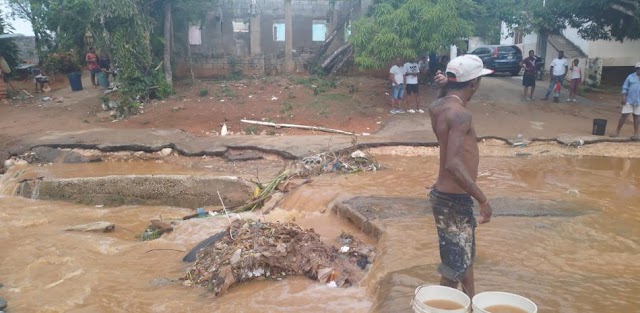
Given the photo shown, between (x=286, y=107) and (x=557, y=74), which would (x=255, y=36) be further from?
(x=557, y=74)

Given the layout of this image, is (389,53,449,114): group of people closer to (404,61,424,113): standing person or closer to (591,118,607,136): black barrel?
(404,61,424,113): standing person

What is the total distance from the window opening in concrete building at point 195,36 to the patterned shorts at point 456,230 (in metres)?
16.5

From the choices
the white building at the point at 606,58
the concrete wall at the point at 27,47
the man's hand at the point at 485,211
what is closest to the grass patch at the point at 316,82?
the white building at the point at 606,58

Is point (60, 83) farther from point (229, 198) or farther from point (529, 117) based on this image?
point (529, 117)

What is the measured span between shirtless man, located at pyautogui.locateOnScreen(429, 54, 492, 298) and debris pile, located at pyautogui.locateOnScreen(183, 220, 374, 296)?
1.44 metres

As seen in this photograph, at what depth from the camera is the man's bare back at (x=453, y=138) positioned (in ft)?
10.0

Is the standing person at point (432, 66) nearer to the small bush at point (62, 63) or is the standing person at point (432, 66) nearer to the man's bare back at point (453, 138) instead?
the man's bare back at point (453, 138)

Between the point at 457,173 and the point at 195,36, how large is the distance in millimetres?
16862

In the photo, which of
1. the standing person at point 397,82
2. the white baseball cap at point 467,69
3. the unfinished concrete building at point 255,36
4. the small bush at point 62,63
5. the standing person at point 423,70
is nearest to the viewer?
the white baseball cap at point 467,69

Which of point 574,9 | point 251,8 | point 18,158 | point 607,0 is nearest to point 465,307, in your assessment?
point 18,158

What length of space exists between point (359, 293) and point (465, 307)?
1.72 m

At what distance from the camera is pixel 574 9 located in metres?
13.6

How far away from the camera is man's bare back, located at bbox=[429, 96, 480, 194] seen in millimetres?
3057

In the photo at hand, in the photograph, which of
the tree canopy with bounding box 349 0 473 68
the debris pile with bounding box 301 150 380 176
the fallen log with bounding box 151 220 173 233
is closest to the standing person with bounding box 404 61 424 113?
the tree canopy with bounding box 349 0 473 68
